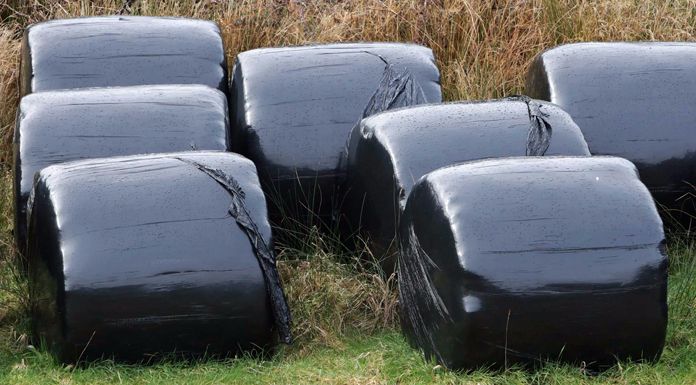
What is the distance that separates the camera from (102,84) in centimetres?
498

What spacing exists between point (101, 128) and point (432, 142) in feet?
4.05

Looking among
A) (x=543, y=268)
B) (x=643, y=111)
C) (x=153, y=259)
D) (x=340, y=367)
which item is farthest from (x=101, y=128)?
(x=643, y=111)

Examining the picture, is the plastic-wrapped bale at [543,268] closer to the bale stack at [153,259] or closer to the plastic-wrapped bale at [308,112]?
the bale stack at [153,259]

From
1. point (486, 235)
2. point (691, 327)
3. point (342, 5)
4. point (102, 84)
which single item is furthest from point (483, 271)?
point (342, 5)

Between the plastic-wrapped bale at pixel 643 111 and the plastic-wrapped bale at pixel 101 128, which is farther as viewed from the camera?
the plastic-wrapped bale at pixel 643 111

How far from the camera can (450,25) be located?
6.63 m

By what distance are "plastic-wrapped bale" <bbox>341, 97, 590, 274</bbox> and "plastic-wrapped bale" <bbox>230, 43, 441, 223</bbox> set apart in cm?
33

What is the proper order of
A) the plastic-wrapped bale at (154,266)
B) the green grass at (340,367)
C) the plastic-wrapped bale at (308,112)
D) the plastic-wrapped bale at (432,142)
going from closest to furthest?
the green grass at (340,367)
the plastic-wrapped bale at (154,266)
the plastic-wrapped bale at (432,142)
the plastic-wrapped bale at (308,112)

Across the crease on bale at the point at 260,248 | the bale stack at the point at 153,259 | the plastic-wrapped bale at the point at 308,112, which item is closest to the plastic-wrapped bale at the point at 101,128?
the bale stack at the point at 153,259

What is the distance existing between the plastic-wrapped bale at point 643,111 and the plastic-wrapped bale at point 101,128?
144 cm

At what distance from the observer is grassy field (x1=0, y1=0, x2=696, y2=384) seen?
3.60 m

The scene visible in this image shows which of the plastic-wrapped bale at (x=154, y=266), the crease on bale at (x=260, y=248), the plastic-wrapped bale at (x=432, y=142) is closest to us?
the plastic-wrapped bale at (x=154, y=266)

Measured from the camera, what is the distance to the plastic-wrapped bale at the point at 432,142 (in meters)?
4.04

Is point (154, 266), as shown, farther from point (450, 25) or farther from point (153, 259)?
point (450, 25)
